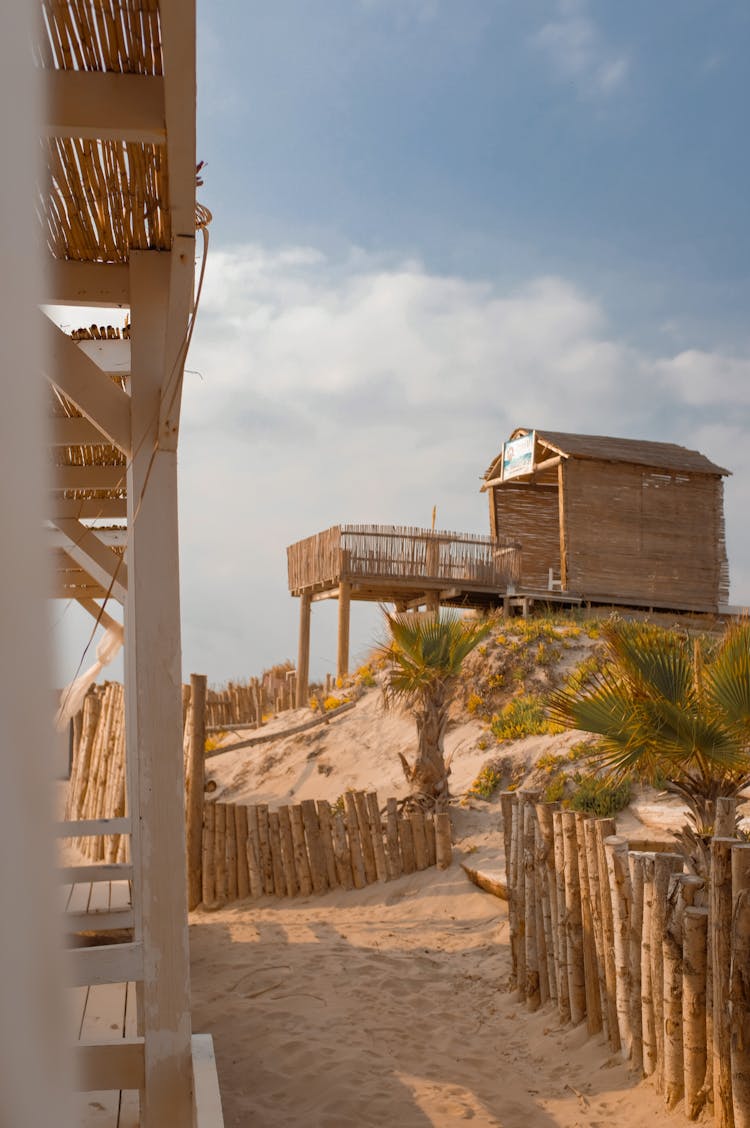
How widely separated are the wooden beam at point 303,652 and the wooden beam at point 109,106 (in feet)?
60.2

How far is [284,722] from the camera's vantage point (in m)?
18.9

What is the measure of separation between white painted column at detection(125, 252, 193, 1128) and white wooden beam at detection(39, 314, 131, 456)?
0.21ft

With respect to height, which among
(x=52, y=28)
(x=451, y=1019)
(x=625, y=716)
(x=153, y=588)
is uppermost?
(x=52, y=28)

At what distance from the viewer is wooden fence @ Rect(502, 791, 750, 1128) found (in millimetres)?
4188

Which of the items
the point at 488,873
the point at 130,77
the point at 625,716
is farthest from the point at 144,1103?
the point at 488,873

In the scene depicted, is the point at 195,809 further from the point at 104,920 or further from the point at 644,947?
the point at 644,947

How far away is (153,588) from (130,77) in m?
1.45

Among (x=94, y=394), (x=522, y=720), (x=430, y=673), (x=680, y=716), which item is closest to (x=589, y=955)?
(x=680, y=716)

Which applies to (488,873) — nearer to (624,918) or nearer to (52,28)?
(624,918)

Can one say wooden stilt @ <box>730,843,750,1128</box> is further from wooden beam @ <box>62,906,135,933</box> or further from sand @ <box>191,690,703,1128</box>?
wooden beam @ <box>62,906,135,933</box>

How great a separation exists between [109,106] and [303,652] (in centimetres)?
1902

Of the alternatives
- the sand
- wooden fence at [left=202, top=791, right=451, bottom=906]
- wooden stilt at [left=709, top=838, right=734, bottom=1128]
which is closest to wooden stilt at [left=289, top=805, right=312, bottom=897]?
wooden fence at [left=202, top=791, right=451, bottom=906]

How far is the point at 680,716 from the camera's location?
5621 millimetres

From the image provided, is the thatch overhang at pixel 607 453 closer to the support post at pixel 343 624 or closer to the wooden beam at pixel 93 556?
the support post at pixel 343 624
